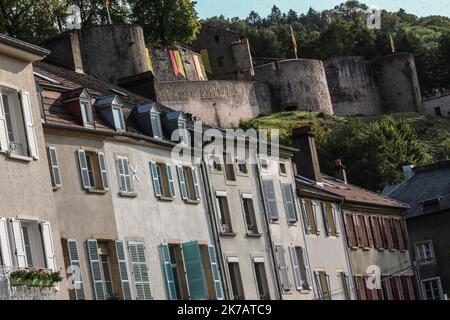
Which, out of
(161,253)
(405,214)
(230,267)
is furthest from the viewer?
(405,214)

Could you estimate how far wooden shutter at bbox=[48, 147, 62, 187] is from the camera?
32.1 meters

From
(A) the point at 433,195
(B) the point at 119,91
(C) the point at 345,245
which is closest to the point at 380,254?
(C) the point at 345,245

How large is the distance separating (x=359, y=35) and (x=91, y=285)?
428 ft

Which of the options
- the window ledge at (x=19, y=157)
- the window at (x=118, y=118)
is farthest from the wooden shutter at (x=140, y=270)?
the window ledge at (x=19, y=157)

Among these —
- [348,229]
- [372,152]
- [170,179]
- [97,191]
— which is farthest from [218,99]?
[97,191]

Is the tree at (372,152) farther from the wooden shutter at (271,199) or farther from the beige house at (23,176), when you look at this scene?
the beige house at (23,176)

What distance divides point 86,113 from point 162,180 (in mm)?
4288

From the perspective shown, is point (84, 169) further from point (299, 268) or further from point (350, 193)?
point (350, 193)

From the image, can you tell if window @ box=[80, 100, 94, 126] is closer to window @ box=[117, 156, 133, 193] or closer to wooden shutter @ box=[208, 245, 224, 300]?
window @ box=[117, 156, 133, 193]

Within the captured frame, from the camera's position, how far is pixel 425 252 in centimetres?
6762

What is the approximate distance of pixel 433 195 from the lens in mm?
68750

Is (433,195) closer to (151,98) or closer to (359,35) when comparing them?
(151,98)

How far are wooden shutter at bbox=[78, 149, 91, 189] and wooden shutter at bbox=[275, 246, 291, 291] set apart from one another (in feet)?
41.8

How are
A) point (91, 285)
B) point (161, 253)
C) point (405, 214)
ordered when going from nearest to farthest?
point (91, 285) → point (161, 253) → point (405, 214)
